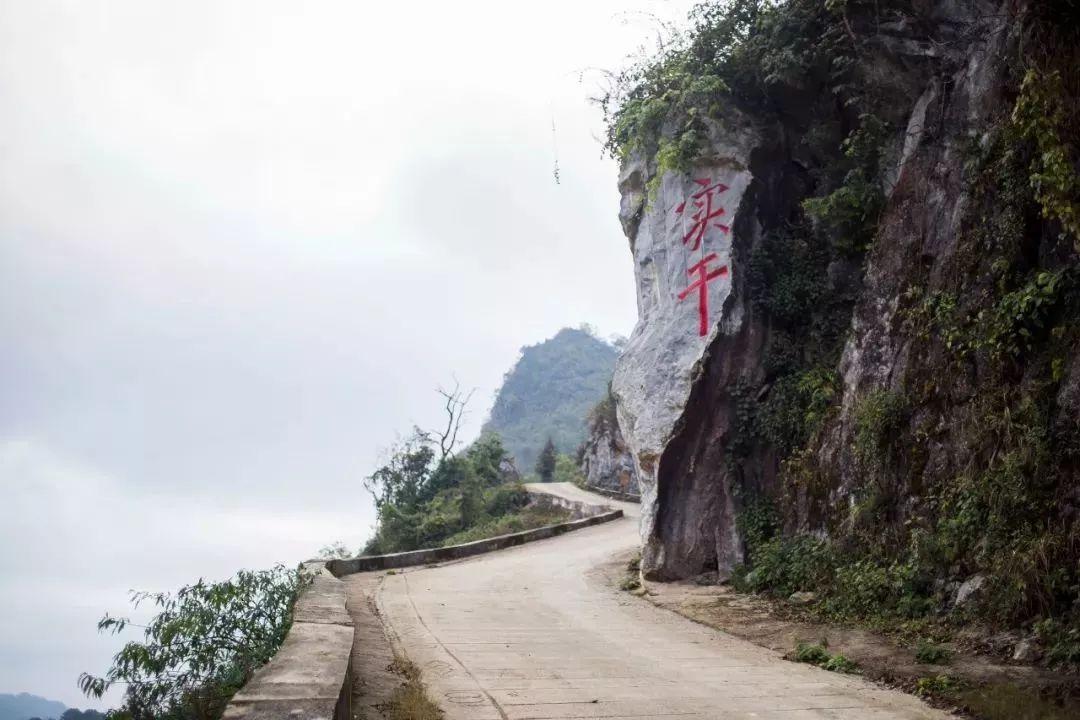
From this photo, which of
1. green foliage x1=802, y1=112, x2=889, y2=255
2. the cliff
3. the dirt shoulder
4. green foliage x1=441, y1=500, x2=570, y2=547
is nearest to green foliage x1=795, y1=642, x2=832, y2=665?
the dirt shoulder

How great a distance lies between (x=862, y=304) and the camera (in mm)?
9781

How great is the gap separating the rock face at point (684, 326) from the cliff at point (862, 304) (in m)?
0.04

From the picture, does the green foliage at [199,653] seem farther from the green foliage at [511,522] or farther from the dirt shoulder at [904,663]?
the green foliage at [511,522]

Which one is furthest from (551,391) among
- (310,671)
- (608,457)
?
(310,671)

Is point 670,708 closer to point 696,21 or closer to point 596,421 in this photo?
point 696,21

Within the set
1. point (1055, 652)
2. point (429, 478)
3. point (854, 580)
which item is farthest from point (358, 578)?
point (429, 478)

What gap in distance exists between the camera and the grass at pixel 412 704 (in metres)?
4.29

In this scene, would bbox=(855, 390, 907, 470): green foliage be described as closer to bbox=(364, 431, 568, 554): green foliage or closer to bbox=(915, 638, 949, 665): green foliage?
bbox=(915, 638, 949, 665): green foliage

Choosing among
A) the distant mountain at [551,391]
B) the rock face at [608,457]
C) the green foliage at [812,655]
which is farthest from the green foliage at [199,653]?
the distant mountain at [551,391]

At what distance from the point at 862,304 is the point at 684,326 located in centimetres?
268

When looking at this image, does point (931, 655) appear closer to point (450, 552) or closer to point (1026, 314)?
point (1026, 314)

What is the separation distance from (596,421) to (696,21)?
23.5m

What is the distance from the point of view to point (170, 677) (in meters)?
5.80

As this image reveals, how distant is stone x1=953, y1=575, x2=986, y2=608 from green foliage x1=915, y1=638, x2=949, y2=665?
2.07 feet
